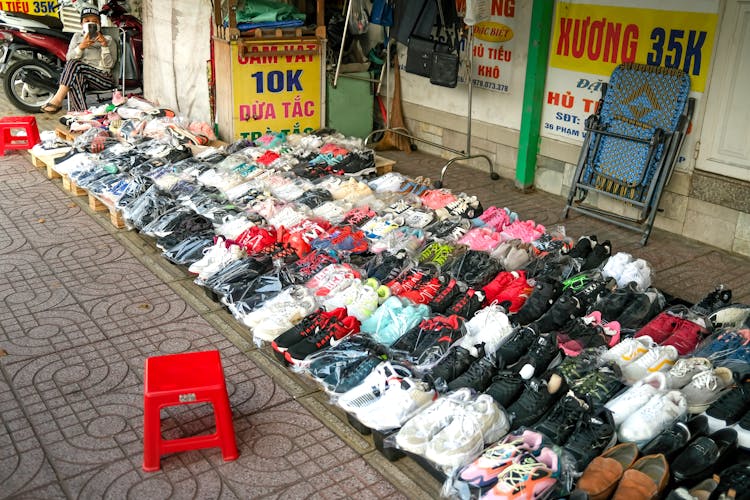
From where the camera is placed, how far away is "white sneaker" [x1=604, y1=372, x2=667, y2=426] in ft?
10.8

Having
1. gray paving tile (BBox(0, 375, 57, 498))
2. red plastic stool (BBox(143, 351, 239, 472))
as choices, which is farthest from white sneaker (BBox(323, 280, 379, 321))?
gray paving tile (BBox(0, 375, 57, 498))

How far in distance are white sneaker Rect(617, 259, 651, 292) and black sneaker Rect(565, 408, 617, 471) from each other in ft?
4.99

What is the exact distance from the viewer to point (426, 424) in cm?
329

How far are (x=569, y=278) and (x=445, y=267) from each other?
2.71 ft

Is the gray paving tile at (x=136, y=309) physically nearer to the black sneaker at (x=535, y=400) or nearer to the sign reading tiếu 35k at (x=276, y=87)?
the black sneaker at (x=535, y=400)

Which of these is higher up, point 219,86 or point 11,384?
point 219,86

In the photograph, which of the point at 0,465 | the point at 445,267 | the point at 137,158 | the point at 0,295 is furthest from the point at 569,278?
the point at 137,158

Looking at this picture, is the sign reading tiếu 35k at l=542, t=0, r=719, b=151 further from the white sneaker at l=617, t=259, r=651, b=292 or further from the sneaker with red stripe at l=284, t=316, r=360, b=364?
the sneaker with red stripe at l=284, t=316, r=360, b=364

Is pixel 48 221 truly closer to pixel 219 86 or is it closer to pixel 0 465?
pixel 219 86

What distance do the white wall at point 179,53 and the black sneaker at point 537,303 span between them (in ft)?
17.1

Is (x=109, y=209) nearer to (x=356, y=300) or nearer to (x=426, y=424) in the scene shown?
(x=356, y=300)

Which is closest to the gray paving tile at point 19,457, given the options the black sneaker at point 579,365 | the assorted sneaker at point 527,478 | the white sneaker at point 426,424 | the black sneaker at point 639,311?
the white sneaker at point 426,424

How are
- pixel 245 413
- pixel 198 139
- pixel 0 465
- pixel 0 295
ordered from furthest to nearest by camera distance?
pixel 198 139
pixel 0 295
pixel 245 413
pixel 0 465

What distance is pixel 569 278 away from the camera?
464cm
